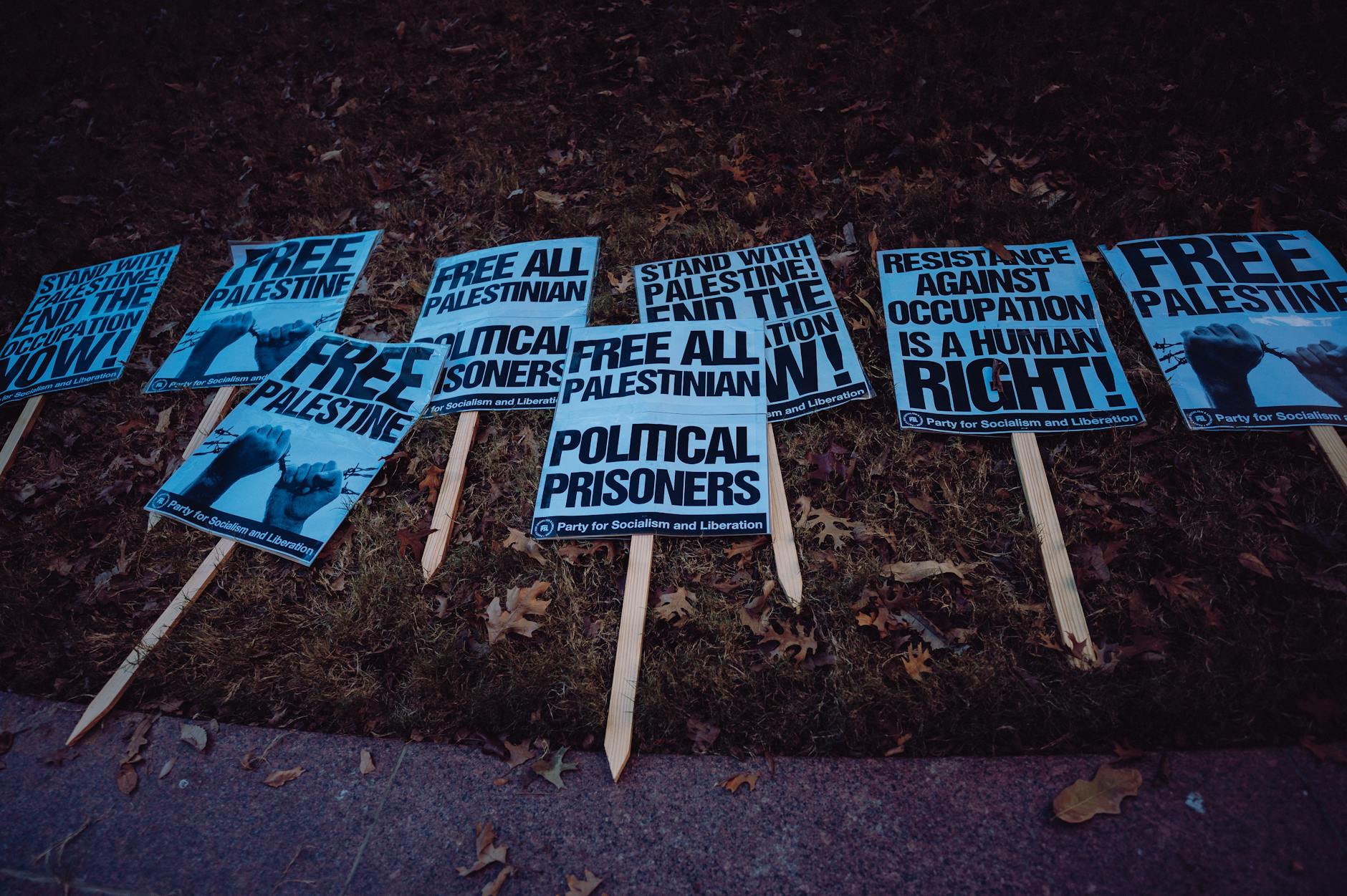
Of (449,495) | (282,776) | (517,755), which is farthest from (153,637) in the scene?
(517,755)

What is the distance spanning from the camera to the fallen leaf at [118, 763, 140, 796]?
8.30 feet

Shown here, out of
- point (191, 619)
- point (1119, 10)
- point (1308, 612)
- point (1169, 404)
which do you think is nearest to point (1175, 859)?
point (1308, 612)

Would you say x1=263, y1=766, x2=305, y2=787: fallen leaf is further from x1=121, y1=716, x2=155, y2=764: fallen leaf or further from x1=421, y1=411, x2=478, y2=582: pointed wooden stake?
x1=421, y1=411, x2=478, y2=582: pointed wooden stake

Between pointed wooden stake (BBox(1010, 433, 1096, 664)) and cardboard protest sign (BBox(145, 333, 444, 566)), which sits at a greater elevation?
cardboard protest sign (BBox(145, 333, 444, 566))

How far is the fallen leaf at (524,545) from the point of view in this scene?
9.54 ft

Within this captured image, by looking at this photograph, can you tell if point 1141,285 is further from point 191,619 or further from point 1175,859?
point 191,619

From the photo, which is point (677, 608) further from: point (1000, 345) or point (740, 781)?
point (1000, 345)

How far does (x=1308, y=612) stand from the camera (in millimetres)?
2365

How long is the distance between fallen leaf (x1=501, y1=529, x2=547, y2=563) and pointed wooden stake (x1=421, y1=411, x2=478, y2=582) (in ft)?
0.89

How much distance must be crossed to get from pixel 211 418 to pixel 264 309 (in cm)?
83

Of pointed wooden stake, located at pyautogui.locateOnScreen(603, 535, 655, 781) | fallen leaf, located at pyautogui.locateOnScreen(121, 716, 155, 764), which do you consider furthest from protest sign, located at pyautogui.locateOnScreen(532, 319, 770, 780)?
fallen leaf, located at pyautogui.locateOnScreen(121, 716, 155, 764)

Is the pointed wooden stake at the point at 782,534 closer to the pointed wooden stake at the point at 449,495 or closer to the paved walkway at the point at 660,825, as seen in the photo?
the paved walkway at the point at 660,825

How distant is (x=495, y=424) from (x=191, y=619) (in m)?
1.53

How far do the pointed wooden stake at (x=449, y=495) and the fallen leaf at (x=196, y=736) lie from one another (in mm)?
977
